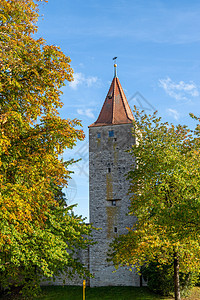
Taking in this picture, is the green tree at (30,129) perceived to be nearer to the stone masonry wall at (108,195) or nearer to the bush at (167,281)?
the bush at (167,281)

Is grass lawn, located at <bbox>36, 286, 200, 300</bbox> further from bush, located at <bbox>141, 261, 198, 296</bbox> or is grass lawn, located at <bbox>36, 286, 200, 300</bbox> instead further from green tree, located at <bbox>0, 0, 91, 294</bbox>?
green tree, located at <bbox>0, 0, 91, 294</bbox>

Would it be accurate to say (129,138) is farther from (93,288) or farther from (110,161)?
(93,288)

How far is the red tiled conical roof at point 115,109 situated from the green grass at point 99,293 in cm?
1298

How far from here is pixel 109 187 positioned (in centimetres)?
2764

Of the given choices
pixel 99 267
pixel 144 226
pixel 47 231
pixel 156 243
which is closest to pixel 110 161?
pixel 99 267

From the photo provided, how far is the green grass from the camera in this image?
2233cm

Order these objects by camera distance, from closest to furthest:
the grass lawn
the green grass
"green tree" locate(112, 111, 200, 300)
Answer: "green tree" locate(112, 111, 200, 300) → the grass lawn → the green grass

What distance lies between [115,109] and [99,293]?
14.9 metres

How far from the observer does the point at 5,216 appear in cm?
901

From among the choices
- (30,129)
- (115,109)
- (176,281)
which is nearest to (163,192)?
(176,281)

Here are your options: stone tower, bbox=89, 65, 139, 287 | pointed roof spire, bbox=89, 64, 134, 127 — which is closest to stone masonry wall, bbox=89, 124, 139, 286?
stone tower, bbox=89, 65, 139, 287

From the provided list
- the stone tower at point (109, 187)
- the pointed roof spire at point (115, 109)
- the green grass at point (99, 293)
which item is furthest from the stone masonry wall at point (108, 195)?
the green grass at point (99, 293)

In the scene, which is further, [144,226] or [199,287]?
[199,287]

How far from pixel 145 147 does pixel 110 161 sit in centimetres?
917
